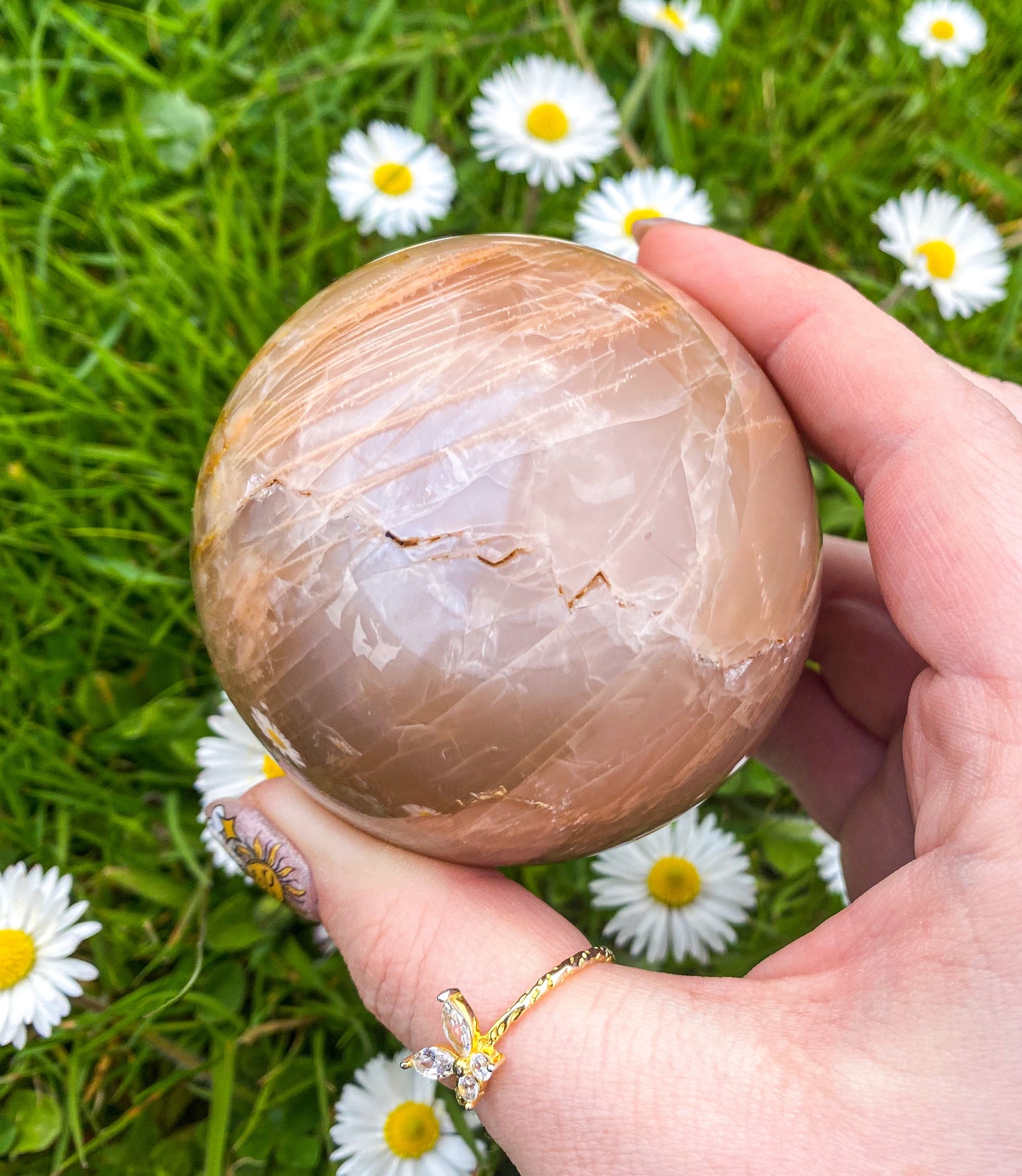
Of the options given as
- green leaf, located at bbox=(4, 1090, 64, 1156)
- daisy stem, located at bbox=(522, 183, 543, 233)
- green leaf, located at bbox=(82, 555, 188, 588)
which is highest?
daisy stem, located at bbox=(522, 183, 543, 233)

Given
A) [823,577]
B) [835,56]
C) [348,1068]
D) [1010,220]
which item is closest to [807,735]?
[823,577]

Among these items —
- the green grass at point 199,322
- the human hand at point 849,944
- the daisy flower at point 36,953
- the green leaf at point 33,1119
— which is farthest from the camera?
the green grass at point 199,322

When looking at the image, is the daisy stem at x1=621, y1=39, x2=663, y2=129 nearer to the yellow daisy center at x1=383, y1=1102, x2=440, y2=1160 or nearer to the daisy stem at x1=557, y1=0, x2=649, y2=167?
the daisy stem at x1=557, y1=0, x2=649, y2=167

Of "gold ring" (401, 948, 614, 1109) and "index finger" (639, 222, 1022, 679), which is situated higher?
"index finger" (639, 222, 1022, 679)

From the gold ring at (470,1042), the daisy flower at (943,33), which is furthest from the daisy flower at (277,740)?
the daisy flower at (943,33)

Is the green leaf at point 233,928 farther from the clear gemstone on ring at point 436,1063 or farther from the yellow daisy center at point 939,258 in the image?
the yellow daisy center at point 939,258

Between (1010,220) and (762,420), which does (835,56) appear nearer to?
(1010,220)

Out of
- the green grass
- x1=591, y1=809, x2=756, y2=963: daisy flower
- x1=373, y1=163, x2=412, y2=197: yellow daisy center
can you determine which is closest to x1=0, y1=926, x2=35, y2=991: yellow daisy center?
the green grass

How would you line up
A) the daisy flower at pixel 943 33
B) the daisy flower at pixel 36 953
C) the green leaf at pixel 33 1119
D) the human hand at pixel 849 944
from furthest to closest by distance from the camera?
1. the daisy flower at pixel 943 33
2. the green leaf at pixel 33 1119
3. the daisy flower at pixel 36 953
4. the human hand at pixel 849 944

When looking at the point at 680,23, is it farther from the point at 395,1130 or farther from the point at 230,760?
the point at 395,1130
